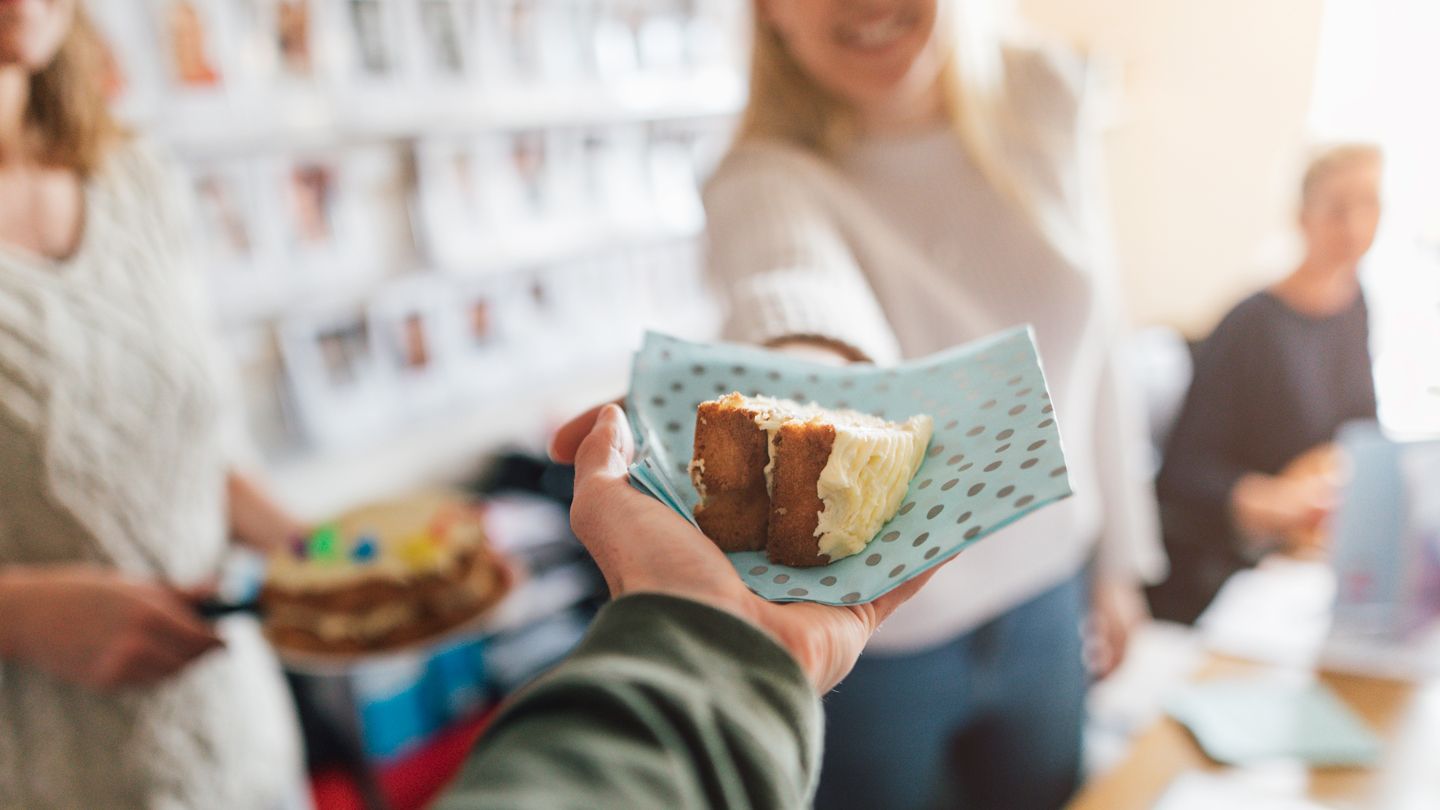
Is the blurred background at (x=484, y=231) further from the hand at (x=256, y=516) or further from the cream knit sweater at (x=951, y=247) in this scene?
the hand at (x=256, y=516)

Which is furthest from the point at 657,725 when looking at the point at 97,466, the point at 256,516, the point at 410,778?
the point at 410,778

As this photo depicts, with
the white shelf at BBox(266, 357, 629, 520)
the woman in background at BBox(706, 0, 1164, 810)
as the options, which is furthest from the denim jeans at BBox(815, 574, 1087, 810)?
the white shelf at BBox(266, 357, 629, 520)

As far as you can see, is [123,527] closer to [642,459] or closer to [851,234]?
[642,459]

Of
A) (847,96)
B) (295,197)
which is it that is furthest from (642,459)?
(295,197)

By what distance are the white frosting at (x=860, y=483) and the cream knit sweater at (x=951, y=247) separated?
25cm

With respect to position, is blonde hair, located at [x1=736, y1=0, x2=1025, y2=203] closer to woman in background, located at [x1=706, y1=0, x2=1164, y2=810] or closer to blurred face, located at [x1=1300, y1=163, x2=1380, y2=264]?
woman in background, located at [x1=706, y1=0, x2=1164, y2=810]

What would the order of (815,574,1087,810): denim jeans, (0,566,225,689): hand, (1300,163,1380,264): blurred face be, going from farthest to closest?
(1300,163,1380,264): blurred face → (815,574,1087,810): denim jeans → (0,566,225,689): hand

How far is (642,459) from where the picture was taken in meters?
0.55

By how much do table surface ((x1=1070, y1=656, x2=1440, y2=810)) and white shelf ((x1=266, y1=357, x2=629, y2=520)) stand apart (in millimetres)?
1082

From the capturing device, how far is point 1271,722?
1.02 metres

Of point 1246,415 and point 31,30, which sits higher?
point 31,30

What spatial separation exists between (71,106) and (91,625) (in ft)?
1.83

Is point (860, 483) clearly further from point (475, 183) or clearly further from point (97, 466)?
point (475, 183)

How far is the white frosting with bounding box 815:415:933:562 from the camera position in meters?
0.56
